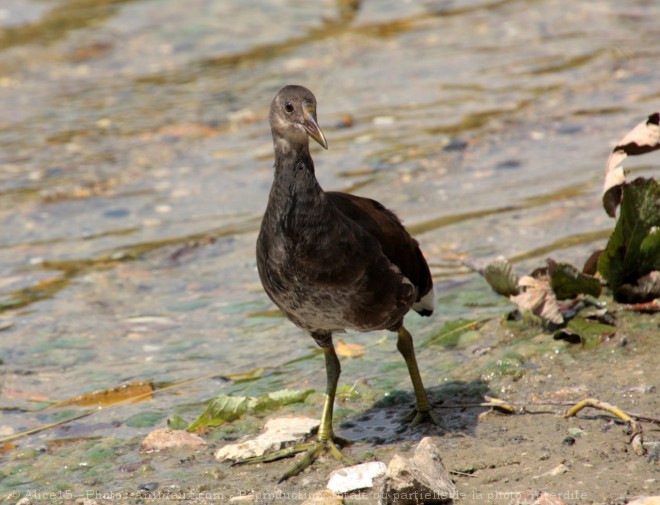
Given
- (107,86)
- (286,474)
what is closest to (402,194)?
(286,474)

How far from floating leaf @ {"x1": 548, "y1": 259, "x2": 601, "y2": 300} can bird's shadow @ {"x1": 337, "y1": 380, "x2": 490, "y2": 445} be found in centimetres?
60

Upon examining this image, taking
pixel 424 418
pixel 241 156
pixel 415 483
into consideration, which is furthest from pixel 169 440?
pixel 241 156

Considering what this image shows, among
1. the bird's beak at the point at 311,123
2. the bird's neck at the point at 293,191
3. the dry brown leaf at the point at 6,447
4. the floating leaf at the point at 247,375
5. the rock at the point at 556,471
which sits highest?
the bird's beak at the point at 311,123

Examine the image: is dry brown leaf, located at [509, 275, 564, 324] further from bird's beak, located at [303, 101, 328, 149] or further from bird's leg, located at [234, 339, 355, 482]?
bird's beak, located at [303, 101, 328, 149]

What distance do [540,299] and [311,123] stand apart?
1376mm

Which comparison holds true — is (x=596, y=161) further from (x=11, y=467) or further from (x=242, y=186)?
(x=11, y=467)

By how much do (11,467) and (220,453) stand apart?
3.09ft

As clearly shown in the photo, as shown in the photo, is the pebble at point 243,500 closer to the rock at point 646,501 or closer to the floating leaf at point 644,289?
the rock at point 646,501

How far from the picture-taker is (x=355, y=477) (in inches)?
152

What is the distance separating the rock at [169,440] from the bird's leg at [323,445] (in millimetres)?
332

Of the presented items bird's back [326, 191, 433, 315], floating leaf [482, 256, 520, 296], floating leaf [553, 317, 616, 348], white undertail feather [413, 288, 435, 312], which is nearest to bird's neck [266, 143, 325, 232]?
bird's back [326, 191, 433, 315]

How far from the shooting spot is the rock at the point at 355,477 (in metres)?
3.80

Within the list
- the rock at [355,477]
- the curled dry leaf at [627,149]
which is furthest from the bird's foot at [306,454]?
the curled dry leaf at [627,149]

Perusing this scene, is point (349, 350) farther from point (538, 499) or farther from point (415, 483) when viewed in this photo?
point (538, 499)
